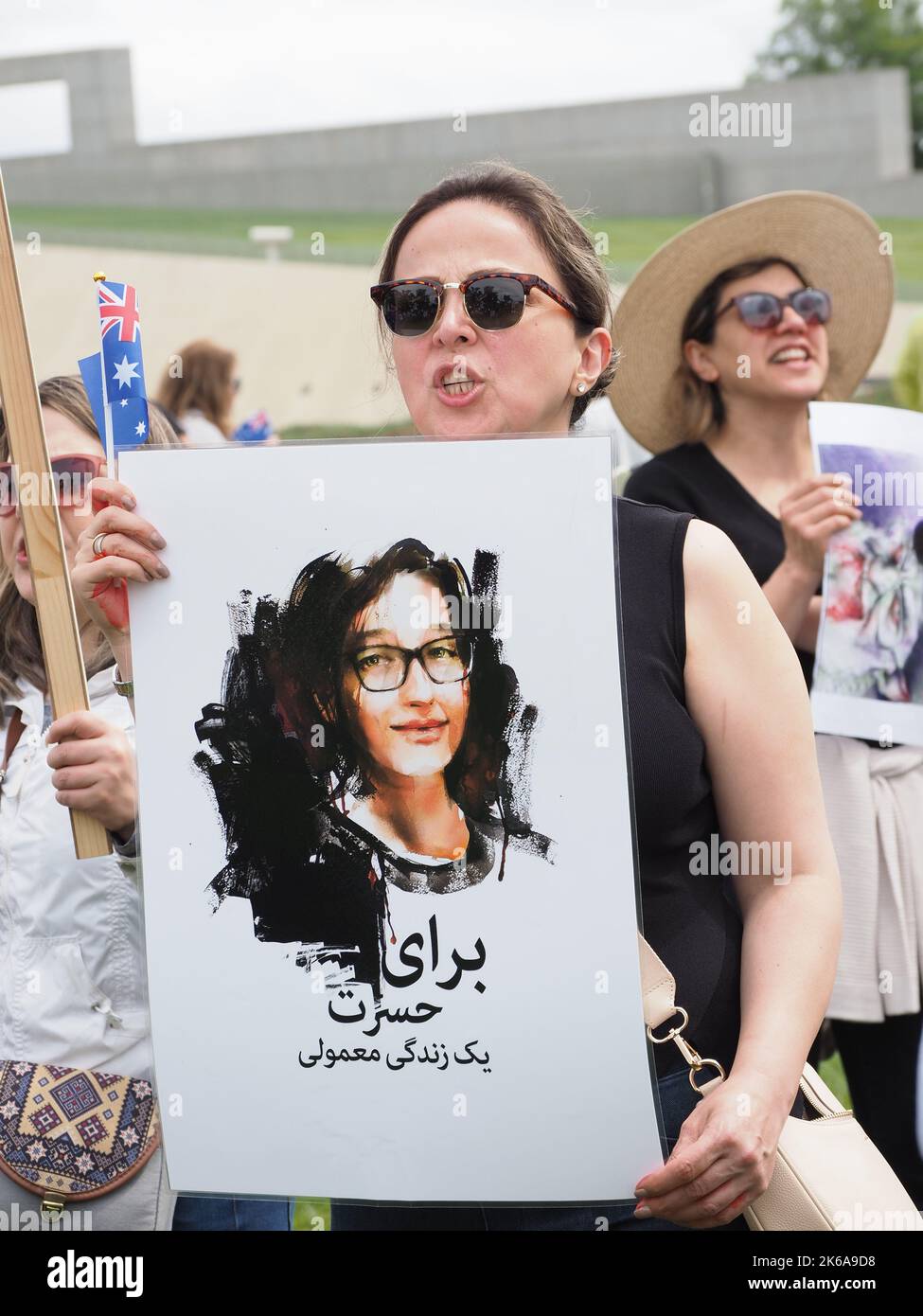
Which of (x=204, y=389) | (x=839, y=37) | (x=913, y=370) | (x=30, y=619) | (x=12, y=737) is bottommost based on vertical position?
(x=12, y=737)

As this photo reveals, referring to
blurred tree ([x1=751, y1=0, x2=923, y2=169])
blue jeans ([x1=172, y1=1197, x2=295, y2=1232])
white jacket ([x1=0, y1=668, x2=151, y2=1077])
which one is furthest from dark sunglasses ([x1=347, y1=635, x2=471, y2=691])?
blurred tree ([x1=751, y1=0, x2=923, y2=169])

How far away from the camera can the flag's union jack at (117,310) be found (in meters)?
1.62

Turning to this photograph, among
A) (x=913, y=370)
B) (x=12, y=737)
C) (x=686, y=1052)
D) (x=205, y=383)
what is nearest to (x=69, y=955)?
(x=12, y=737)

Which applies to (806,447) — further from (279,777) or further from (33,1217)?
(33,1217)

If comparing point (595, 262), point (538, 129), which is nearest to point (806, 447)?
point (595, 262)

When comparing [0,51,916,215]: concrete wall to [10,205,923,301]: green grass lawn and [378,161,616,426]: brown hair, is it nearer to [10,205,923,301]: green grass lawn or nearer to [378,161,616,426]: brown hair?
[10,205,923,301]: green grass lawn

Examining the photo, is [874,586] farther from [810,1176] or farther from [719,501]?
[810,1176]

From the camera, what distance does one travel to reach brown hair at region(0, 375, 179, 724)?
2326mm

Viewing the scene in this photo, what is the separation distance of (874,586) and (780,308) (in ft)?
2.40

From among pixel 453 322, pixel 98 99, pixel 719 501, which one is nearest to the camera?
pixel 453 322

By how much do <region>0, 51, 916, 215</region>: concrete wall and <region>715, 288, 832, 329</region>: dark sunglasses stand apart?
1888cm

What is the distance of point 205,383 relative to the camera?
5.81m

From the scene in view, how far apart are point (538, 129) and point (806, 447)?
71.8 ft
